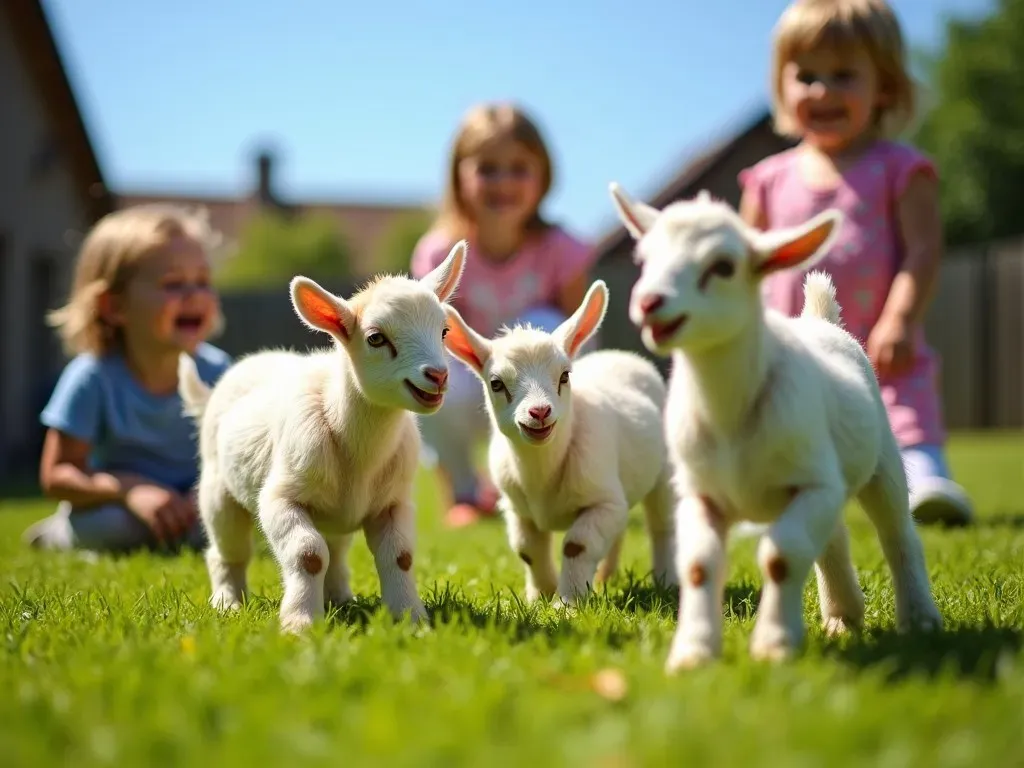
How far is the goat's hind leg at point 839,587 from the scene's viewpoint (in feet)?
10.6

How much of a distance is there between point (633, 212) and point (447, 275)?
1.01m

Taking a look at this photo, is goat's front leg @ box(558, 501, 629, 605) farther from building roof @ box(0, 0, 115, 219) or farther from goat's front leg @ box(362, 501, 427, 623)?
building roof @ box(0, 0, 115, 219)

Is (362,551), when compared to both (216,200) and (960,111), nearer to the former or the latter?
(960,111)

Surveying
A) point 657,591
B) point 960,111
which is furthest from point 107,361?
point 960,111

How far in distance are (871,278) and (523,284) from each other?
241 cm

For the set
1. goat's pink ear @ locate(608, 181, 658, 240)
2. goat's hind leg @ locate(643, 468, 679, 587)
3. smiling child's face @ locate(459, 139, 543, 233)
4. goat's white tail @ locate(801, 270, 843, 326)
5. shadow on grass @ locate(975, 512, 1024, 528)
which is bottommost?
shadow on grass @ locate(975, 512, 1024, 528)

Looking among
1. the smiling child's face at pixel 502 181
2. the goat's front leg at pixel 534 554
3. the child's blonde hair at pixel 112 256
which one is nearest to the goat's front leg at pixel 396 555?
the goat's front leg at pixel 534 554

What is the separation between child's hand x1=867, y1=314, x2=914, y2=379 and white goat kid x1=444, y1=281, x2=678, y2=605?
191 cm

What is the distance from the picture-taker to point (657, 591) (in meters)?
4.11

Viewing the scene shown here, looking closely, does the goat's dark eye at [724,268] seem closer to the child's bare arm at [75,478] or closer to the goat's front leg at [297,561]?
the goat's front leg at [297,561]

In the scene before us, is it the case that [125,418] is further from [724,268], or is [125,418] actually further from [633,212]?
[724,268]

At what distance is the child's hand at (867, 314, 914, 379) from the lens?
5.82 meters

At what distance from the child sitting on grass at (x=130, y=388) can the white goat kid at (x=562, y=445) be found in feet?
8.80

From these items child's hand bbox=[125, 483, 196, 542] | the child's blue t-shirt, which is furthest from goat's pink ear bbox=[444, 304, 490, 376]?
the child's blue t-shirt
